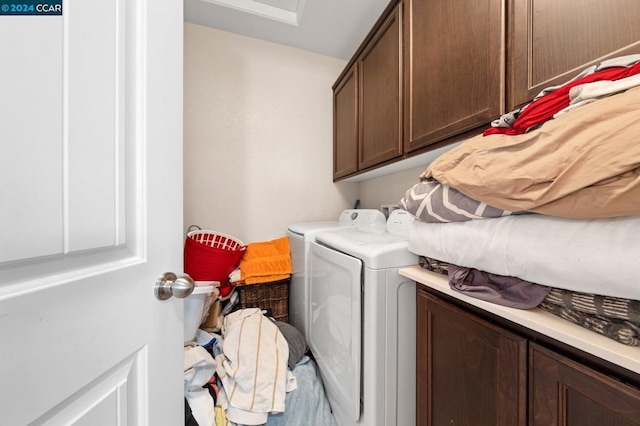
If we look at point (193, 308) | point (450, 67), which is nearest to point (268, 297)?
point (193, 308)

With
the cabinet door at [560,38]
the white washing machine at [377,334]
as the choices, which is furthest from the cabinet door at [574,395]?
the cabinet door at [560,38]

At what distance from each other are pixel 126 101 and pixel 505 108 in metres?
1.02

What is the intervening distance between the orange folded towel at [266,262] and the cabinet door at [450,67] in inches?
45.8

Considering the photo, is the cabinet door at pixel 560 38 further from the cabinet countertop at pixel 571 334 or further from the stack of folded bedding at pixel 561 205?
the cabinet countertop at pixel 571 334

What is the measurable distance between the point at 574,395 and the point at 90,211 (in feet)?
3.02

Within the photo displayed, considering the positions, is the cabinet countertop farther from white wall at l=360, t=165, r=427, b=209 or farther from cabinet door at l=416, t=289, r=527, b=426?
white wall at l=360, t=165, r=427, b=209

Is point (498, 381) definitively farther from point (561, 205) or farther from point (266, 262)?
point (266, 262)

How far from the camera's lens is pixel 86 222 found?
405mm

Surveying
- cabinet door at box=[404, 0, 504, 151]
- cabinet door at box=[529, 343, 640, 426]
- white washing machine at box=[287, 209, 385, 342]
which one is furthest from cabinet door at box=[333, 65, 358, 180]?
cabinet door at box=[529, 343, 640, 426]

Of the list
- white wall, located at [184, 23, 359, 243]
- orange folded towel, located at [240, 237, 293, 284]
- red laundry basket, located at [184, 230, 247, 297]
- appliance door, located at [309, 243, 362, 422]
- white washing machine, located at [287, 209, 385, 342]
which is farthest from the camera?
white wall, located at [184, 23, 359, 243]

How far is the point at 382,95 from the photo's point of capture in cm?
139

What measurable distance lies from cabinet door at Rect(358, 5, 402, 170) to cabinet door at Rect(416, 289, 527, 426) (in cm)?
84

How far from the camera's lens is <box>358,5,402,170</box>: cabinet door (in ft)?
4.05

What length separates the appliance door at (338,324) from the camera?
2.94 feet
